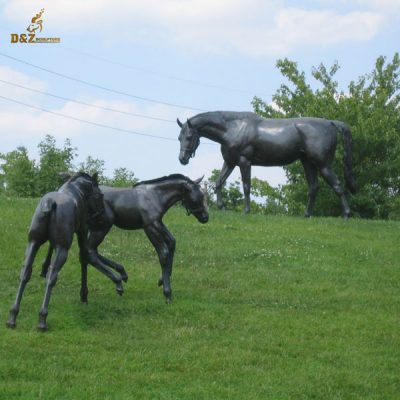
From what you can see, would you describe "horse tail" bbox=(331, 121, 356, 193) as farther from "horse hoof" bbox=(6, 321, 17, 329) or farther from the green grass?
"horse hoof" bbox=(6, 321, 17, 329)

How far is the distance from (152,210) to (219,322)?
2300 millimetres

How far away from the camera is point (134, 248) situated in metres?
18.4

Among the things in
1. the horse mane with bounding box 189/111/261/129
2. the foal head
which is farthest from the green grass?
the horse mane with bounding box 189/111/261/129

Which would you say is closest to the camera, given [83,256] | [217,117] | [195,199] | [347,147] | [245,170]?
[83,256]

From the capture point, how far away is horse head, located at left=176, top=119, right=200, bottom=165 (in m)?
20.6

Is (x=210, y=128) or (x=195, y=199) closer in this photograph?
(x=195, y=199)

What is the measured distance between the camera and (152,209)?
45.3ft

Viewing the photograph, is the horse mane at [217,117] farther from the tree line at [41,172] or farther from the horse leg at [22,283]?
the tree line at [41,172]

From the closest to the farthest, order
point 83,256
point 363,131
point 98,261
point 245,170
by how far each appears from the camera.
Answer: point 83,256 < point 98,261 < point 245,170 < point 363,131

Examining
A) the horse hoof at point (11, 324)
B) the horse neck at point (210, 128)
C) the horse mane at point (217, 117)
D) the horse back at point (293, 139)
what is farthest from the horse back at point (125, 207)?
the horse back at point (293, 139)

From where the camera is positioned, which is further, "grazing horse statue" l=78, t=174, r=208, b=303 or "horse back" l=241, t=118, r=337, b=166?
"horse back" l=241, t=118, r=337, b=166

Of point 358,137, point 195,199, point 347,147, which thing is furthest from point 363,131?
point 195,199

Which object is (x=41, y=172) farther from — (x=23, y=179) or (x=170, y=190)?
(x=170, y=190)

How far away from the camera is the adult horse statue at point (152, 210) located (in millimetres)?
13750
